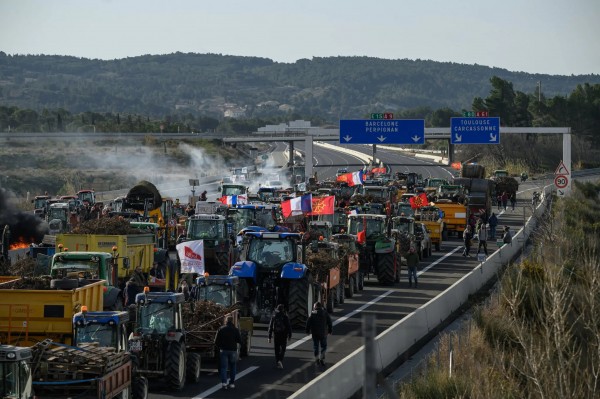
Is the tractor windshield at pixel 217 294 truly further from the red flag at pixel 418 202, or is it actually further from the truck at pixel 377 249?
the red flag at pixel 418 202

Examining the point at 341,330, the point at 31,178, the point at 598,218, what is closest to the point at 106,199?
the point at 31,178

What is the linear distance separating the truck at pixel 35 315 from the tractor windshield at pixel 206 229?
18.3 meters

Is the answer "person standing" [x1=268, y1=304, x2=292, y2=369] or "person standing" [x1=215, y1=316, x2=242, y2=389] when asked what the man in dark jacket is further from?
"person standing" [x1=215, y1=316, x2=242, y2=389]

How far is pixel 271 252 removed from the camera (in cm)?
3005

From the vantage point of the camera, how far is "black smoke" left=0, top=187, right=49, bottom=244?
49.8 metres

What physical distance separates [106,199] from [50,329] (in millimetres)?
62405

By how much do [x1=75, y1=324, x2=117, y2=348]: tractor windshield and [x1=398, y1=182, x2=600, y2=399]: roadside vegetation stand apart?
4811mm

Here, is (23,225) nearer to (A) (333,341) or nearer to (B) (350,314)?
(B) (350,314)

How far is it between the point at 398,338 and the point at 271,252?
15.4ft

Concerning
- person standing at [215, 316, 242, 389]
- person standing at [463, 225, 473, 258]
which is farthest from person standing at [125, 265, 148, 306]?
person standing at [463, 225, 473, 258]

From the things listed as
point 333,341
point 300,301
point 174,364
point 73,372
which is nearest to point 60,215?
point 300,301

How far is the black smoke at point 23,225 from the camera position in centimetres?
4975

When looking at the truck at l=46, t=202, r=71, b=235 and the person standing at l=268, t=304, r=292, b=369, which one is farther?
the truck at l=46, t=202, r=71, b=235

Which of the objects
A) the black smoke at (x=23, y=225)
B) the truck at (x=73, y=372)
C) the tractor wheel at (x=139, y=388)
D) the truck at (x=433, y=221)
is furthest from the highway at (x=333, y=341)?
the black smoke at (x=23, y=225)
